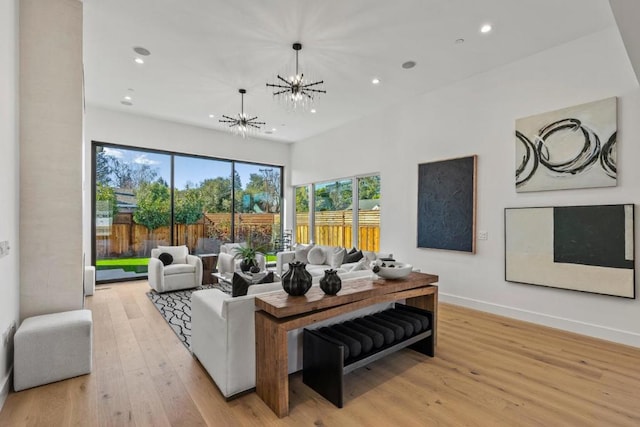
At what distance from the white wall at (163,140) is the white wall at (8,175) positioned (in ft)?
10.5

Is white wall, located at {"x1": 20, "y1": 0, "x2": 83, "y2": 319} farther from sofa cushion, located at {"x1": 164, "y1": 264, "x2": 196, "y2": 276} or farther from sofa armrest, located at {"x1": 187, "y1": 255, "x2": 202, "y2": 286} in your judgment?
sofa armrest, located at {"x1": 187, "y1": 255, "x2": 202, "y2": 286}

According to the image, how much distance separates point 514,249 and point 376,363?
2613 millimetres

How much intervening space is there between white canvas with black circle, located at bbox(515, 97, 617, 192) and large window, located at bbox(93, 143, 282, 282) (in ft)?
14.3

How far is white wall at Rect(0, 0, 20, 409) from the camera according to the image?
7.30ft

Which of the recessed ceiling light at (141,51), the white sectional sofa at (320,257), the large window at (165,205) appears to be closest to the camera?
the recessed ceiling light at (141,51)

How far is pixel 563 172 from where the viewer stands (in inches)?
Result: 145

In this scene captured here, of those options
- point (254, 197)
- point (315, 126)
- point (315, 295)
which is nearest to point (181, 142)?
point (254, 197)

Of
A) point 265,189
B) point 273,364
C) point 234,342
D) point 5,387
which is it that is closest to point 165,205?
point 265,189

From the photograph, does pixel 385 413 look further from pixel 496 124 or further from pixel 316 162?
pixel 316 162

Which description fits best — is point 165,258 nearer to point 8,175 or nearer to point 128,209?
point 128,209

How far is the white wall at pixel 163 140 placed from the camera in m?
5.93

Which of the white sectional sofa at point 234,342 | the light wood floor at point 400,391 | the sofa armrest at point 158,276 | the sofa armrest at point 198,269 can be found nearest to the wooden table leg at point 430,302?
the light wood floor at point 400,391

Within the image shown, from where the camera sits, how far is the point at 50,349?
247cm

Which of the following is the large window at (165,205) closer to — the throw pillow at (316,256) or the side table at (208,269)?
the throw pillow at (316,256)
